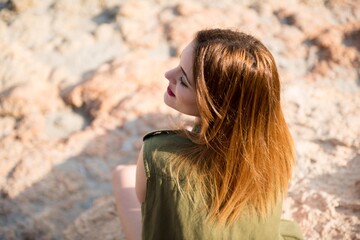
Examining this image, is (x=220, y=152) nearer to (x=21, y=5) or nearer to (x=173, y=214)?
(x=173, y=214)

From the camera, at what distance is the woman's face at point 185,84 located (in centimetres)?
117

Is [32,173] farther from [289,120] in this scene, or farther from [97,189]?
[289,120]

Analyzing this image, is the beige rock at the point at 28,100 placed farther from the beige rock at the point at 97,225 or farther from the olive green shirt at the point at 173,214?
the olive green shirt at the point at 173,214

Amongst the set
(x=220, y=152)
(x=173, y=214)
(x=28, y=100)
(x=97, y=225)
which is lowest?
(x=97, y=225)

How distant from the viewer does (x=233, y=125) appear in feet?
3.76

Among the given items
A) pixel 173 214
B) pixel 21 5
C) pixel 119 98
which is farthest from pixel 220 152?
pixel 21 5

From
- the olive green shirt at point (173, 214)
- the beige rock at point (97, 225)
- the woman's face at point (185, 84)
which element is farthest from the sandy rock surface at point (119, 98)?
the woman's face at point (185, 84)

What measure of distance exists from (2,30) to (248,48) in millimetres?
1965

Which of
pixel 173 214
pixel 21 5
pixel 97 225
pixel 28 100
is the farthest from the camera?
pixel 21 5

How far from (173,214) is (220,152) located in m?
0.24

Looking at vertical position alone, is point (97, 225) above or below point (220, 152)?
below

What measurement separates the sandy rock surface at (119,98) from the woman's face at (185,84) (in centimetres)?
74

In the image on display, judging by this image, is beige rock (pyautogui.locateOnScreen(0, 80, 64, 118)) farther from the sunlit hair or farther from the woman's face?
the sunlit hair

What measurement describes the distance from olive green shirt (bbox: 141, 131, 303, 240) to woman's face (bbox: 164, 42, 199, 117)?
108 mm
